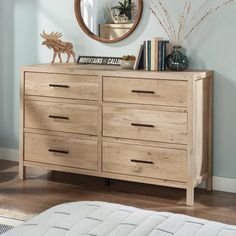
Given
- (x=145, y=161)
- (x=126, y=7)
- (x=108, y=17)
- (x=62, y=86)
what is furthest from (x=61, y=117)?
(x=126, y=7)

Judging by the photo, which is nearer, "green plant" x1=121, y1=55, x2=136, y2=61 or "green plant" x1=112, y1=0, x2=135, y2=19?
"green plant" x1=121, y1=55, x2=136, y2=61

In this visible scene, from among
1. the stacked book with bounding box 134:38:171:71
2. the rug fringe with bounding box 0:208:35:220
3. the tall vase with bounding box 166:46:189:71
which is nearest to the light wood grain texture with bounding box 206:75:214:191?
the tall vase with bounding box 166:46:189:71

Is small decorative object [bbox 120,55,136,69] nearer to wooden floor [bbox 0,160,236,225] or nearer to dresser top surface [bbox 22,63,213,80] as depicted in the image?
dresser top surface [bbox 22,63,213,80]

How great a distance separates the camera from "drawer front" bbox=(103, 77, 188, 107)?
381cm

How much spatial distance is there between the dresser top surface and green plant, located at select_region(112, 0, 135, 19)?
42 cm

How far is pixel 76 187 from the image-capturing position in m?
4.25

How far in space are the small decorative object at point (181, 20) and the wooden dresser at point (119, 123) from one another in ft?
0.79

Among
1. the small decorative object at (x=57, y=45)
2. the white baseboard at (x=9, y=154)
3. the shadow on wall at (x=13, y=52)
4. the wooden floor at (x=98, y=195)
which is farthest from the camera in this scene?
the white baseboard at (x=9, y=154)

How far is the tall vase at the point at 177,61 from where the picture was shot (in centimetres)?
405

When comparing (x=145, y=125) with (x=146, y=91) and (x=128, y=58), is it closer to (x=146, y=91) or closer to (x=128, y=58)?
(x=146, y=91)

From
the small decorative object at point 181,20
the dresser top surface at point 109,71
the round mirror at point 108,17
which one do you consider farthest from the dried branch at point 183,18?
the dresser top surface at point 109,71

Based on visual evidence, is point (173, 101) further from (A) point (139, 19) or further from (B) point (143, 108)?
(A) point (139, 19)

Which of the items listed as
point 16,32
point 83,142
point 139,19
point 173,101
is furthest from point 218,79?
point 16,32

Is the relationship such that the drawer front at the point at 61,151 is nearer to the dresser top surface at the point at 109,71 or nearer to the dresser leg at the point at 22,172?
the dresser leg at the point at 22,172
